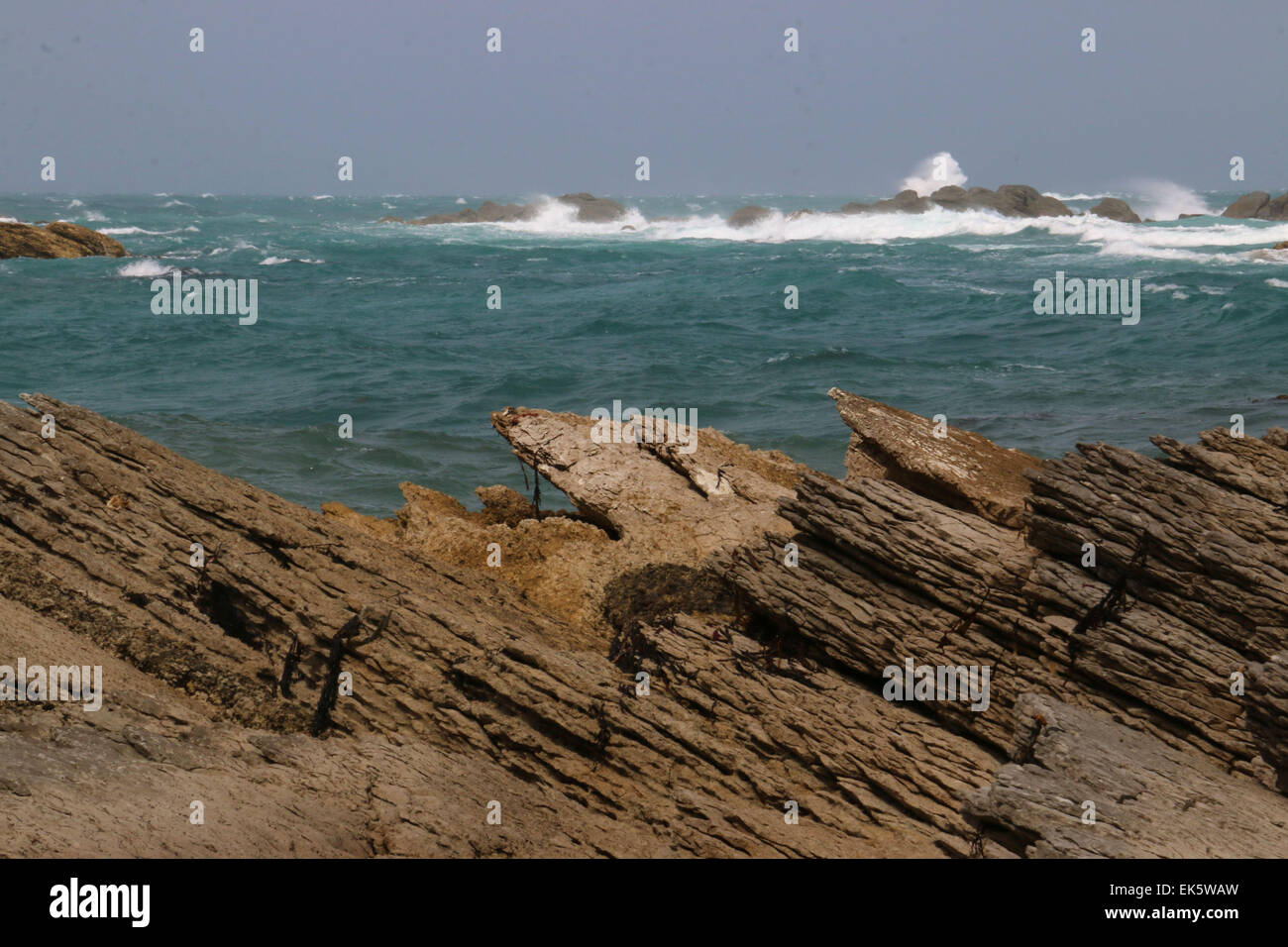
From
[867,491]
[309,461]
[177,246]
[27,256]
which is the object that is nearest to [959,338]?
[309,461]

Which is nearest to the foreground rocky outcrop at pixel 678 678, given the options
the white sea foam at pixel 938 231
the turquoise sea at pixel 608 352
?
the turquoise sea at pixel 608 352

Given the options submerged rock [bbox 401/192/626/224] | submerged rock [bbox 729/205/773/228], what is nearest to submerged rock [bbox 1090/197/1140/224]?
submerged rock [bbox 729/205/773/228]

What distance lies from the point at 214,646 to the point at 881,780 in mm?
4263

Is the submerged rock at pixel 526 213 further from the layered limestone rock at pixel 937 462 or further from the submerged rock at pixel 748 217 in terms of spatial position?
the layered limestone rock at pixel 937 462

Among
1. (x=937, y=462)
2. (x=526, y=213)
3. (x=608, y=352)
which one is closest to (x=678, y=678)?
(x=937, y=462)

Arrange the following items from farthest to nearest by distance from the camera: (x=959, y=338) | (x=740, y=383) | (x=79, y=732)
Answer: (x=959, y=338) → (x=740, y=383) → (x=79, y=732)

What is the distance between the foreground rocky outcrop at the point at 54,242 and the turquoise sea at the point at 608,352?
2.40 m

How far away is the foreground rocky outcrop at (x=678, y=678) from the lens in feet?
17.8

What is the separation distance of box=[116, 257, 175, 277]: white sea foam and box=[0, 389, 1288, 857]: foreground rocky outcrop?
50.4 metres

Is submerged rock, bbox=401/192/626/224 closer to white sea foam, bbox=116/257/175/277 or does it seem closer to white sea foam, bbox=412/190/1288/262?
white sea foam, bbox=412/190/1288/262

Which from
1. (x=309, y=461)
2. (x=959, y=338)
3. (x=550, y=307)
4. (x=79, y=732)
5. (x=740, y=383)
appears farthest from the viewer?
(x=550, y=307)

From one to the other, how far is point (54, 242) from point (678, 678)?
63050 mm

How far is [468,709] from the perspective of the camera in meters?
6.40

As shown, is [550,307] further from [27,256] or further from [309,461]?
[27,256]
